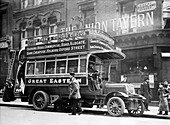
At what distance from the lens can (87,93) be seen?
9.30 meters

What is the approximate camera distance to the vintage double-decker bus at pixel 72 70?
8.91 meters

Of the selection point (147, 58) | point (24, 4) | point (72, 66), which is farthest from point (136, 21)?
point (24, 4)

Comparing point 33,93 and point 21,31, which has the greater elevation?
point 21,31

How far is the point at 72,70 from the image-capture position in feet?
31.4

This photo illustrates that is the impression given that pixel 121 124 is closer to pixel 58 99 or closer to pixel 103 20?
pixel 58 99

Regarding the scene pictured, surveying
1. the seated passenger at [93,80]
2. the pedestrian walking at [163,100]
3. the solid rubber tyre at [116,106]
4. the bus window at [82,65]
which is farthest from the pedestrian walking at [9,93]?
the pedestrian walking at [163,100]

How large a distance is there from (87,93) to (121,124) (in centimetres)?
276

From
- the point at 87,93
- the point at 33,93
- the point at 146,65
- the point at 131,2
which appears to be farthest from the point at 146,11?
the point at 33,93

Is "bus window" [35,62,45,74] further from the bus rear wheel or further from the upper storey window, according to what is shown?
the upper storey window

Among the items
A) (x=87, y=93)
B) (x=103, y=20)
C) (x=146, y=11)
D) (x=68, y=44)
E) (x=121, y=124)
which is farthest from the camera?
(x=103, y=20)

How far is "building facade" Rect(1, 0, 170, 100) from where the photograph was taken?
42.2 feet

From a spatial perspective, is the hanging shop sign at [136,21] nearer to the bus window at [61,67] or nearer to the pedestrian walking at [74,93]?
the bus window at [61,67]

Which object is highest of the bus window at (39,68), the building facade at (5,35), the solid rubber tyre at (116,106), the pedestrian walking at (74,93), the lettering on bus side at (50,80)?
the building facade at (5,35)

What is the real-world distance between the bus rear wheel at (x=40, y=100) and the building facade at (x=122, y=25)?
2363 millimetres
